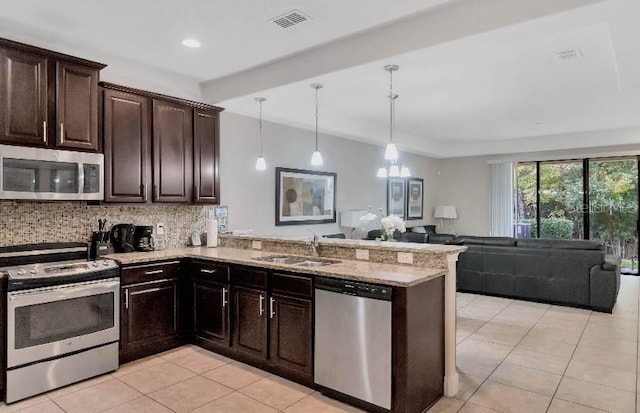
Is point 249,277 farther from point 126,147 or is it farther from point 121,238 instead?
point 126,147

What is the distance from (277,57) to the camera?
12.5 ft

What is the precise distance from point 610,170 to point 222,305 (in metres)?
8.21

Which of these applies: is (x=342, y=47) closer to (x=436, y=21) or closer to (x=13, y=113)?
(x=436, y=21)

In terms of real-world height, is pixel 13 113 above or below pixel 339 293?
above

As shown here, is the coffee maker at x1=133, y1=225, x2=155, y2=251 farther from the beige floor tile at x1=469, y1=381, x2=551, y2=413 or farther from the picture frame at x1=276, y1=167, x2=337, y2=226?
the beige floor tile at x1=469, y1=381, x2=551, y2=413

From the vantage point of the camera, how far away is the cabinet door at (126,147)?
3715 mm

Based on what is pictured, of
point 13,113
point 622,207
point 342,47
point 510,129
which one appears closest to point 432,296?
point 342,47

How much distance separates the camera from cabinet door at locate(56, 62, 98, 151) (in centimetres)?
334

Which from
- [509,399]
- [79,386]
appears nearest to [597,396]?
[509,399]

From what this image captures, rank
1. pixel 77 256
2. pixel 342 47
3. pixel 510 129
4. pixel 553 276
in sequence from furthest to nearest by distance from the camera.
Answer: pixel 510 129 → pixel 553 276 → pixel 77 256 → pixel 342 47

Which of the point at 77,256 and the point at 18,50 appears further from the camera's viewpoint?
the point at 77,256

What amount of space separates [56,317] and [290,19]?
9.49 ft

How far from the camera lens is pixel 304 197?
6.09 meters

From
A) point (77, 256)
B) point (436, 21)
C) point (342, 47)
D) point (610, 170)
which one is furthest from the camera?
point (610, 170)
